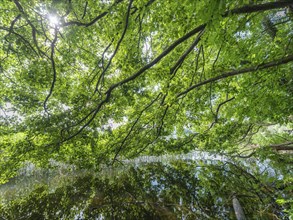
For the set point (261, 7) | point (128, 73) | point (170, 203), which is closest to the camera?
point (261, 7)

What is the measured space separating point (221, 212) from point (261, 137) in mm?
7946

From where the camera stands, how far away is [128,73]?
5340 millimetres

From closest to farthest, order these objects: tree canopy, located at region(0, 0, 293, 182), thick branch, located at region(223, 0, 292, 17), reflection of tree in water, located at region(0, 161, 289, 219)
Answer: thick branch, located at region(223, 0, 292, 17) < tree canopy, located at region(0, 0, 293, 182) < reflection of tree in water, located at region(0, 161, 289, 219)

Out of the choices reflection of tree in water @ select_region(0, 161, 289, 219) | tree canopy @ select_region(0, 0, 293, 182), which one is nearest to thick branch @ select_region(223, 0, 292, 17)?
tree canopy @ select_region(0, 0, 293, 182)

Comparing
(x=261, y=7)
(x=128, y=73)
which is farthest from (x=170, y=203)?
(x=261, y=7)

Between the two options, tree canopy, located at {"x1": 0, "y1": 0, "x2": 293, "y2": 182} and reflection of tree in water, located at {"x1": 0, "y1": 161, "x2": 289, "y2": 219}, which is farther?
reflection of tree in water, located at {"x1": 0, "y1": 161, "x2": 289, "y2": 219}

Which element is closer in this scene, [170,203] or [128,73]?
[128,73]

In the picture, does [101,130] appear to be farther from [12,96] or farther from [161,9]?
[161,9]

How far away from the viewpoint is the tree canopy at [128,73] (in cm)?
358

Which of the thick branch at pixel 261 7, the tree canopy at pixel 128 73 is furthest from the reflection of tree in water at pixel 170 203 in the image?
the thick branch at pixel 261 7

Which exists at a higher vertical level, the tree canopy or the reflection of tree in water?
the tree canopy

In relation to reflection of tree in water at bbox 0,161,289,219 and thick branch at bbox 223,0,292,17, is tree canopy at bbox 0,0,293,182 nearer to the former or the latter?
thick branch at bbox 223,0,292,17

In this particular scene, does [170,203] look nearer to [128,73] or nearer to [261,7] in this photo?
[128,73]

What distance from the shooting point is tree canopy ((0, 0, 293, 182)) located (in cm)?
358
